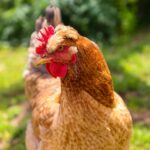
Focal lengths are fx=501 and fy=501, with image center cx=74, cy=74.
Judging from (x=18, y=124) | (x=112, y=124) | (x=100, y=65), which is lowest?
(x=18, y=124)

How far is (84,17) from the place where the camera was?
35.0 ft

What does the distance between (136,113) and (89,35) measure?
14.0 ft

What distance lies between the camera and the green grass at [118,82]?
20.5ft

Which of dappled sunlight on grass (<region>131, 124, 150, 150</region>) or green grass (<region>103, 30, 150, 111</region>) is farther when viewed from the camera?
green grass (<region>103, 30, 150, 111</region>)

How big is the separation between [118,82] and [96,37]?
3.19 meters

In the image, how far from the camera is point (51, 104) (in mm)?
4133

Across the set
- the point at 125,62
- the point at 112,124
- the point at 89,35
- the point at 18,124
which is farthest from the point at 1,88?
the point at 112,124

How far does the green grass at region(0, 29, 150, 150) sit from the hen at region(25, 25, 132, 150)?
1954 millimetres

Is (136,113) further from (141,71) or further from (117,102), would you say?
(117,102)

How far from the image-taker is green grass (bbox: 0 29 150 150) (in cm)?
624

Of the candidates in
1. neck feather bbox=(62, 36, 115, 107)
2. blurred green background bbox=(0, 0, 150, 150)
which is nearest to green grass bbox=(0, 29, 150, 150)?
blurred green background bbox=(0, 0, 150, 150)

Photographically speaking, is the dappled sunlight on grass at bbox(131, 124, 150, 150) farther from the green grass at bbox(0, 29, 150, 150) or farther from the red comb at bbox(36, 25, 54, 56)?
the red comb at bbox(36, 25, 54, 56)

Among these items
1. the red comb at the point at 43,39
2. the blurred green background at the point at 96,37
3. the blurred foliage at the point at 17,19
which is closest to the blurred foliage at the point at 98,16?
the blurred green background at the point at 96,37

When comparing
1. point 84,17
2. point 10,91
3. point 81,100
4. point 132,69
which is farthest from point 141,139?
point 84,17
